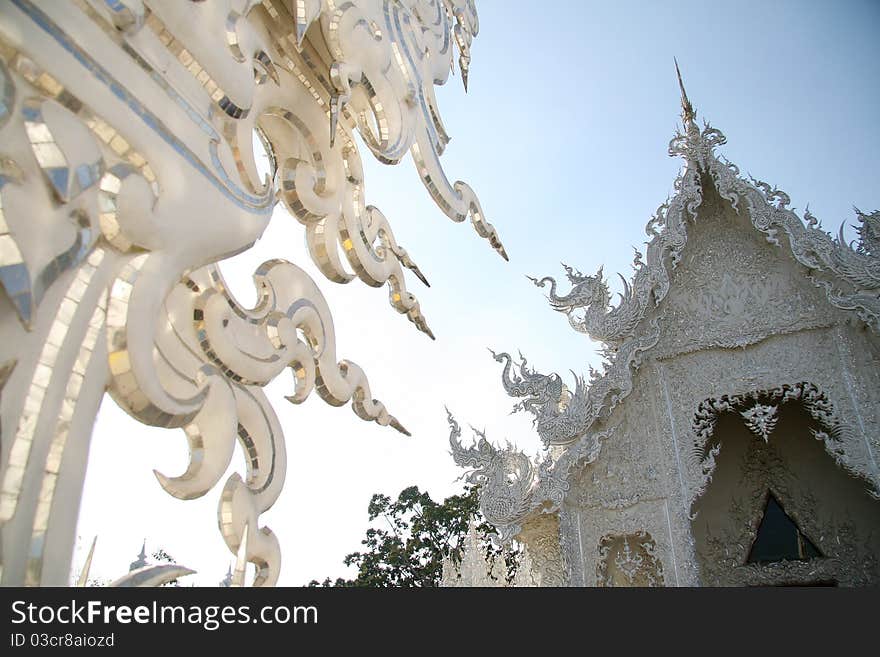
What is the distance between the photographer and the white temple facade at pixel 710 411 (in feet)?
16.7

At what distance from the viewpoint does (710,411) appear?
18.1ft

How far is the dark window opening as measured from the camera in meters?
5.66

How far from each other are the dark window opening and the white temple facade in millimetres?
12

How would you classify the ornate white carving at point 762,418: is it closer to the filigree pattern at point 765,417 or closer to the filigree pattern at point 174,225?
the filigree pattern at point 765,417

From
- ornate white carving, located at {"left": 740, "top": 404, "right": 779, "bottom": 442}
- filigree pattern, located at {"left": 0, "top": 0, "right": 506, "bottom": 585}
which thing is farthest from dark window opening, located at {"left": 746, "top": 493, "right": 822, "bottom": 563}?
filigree pattern, located at {"left": 0, "top": 0, "right": 506, "bottom": 585}

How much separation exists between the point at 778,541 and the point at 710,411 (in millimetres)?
1306

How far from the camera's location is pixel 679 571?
4.89 metres

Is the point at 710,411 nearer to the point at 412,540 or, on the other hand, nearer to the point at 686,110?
the point at 686,110

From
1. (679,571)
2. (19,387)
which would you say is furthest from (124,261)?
(679,571)

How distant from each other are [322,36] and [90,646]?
1.76 meters

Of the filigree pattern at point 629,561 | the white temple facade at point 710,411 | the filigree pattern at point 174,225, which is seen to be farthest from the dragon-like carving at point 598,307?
the filigree pattern at point 174,225

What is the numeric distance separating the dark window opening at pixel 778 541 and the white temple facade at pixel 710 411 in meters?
0.01

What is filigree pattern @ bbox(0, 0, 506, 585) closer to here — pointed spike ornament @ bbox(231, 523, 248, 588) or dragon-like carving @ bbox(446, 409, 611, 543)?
pointed spike ornament @ bbox(231, 523, 248, 588)

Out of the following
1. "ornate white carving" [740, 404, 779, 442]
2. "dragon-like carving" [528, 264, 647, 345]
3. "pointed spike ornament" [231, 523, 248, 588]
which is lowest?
"pointed spike ornament" [231, 523, 248, 588]
